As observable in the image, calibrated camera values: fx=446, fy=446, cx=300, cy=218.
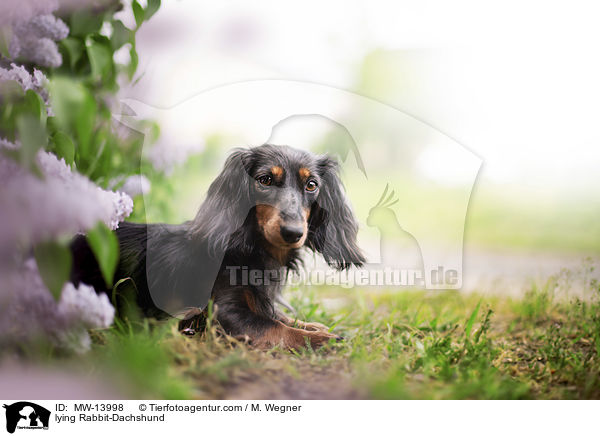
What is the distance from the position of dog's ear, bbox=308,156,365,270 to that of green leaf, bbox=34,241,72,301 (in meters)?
0.80

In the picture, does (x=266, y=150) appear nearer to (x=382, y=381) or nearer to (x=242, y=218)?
(x=242, y=218)

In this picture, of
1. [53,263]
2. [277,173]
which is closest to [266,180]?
[277,173]

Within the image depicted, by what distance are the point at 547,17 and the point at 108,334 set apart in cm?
192

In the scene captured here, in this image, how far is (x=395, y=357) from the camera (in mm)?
1492

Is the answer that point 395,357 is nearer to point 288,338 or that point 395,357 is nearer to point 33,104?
point 288,338

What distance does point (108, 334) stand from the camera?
4.42 ft

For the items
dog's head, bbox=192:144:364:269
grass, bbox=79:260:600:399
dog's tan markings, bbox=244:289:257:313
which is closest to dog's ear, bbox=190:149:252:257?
dog's head, bbox=192:144:364:269

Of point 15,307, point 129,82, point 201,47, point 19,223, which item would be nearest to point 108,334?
point 15,307

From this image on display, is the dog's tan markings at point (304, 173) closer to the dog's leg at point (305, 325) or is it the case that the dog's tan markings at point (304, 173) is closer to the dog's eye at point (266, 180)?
the dog's eye at point (266, 180)

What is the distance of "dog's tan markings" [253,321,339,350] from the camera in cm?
152

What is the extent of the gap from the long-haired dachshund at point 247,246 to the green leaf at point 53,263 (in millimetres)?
305
